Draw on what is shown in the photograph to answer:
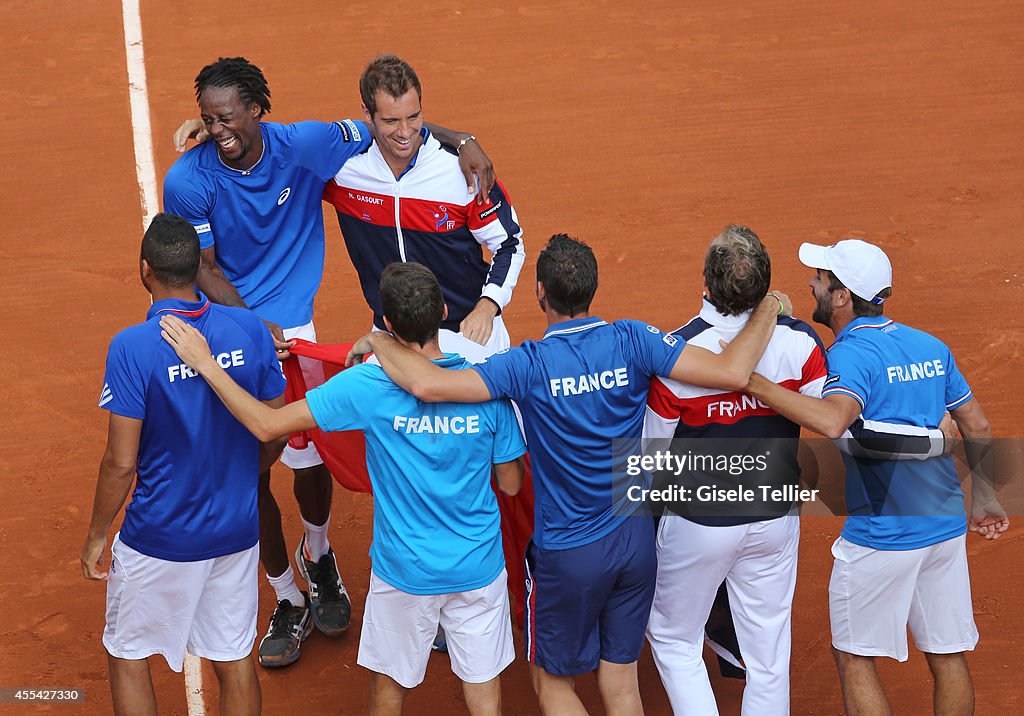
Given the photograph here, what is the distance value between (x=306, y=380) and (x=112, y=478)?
4.47 feet

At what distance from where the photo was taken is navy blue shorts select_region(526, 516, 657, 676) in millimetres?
5273

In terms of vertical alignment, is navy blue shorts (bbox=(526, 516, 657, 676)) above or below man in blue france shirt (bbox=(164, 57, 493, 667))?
below

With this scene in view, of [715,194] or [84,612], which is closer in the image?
[84,612]

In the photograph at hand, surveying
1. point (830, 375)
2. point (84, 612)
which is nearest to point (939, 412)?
point (830, 375)

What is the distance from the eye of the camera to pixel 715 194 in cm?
1121

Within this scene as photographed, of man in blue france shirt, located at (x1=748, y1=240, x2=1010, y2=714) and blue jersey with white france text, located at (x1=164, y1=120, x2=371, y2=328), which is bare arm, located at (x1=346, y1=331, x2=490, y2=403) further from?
blue jersey with white france text, located at (x1=164, y1=120, x2=371, y2=328)

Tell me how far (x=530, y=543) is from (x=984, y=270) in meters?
6.13

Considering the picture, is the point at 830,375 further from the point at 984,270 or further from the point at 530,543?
the point at 984,270

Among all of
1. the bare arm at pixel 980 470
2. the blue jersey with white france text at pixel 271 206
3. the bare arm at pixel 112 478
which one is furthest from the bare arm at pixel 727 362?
the blue jersey with white france text at pixel 271 206

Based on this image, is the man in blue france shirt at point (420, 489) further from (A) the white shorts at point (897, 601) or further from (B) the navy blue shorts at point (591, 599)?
(A) the white shorts at point (897, 601)

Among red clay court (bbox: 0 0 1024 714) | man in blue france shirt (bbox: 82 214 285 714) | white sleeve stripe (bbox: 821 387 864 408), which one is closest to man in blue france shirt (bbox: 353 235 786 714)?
white sleeve stripe (bbox: 821 387 864 408)

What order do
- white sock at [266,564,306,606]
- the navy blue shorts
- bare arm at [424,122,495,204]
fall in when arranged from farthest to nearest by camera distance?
white sock at [266,564,306,606], bare arm at [424,122,495,204], the navy blue shorts

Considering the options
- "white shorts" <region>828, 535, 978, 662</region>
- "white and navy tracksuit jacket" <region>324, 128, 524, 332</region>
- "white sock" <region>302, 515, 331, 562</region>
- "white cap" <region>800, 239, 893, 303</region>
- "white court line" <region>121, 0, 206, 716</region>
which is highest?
"white court line" <region>121, 0, 206, 716</region>

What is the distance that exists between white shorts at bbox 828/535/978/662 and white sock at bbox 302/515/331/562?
9.43 ft
